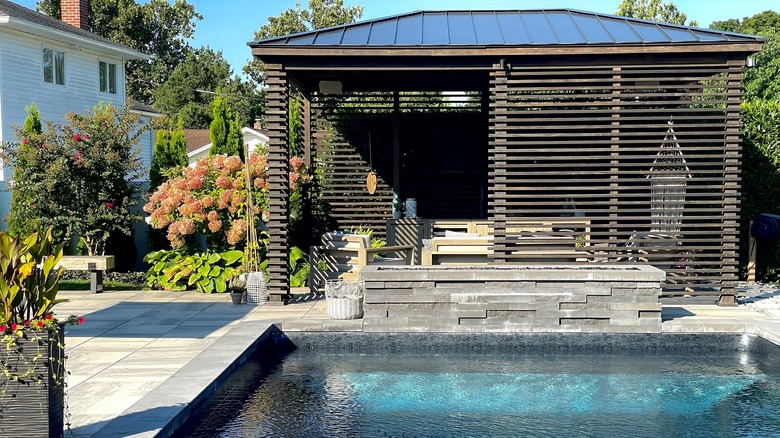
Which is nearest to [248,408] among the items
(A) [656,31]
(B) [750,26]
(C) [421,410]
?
(C) [421,410]

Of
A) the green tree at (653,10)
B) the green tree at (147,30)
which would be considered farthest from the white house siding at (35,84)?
the green tree at (653,10)

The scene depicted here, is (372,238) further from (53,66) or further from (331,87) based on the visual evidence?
(53,66)

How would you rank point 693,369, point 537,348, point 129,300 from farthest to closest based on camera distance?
point 129,300 < point 537,348 < point 693,369

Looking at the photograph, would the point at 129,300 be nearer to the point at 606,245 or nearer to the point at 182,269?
the point at 182,269

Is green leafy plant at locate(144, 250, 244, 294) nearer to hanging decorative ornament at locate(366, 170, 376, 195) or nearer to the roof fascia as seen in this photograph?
hanging decorative ornament at locate(366, 170, 376, 195)

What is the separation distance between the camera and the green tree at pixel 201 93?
1660 inches

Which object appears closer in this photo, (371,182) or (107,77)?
(371,182)

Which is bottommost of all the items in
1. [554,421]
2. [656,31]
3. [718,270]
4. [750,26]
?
[554,421]

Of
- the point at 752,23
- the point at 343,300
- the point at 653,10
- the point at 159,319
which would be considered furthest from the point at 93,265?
the point at 752,23

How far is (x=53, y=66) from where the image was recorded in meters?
20.4

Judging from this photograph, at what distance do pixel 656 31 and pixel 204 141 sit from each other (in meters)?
29.6

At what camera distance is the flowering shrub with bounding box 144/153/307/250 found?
36.1 feet

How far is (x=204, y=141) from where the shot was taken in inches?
1448

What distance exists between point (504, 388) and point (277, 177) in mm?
4345
